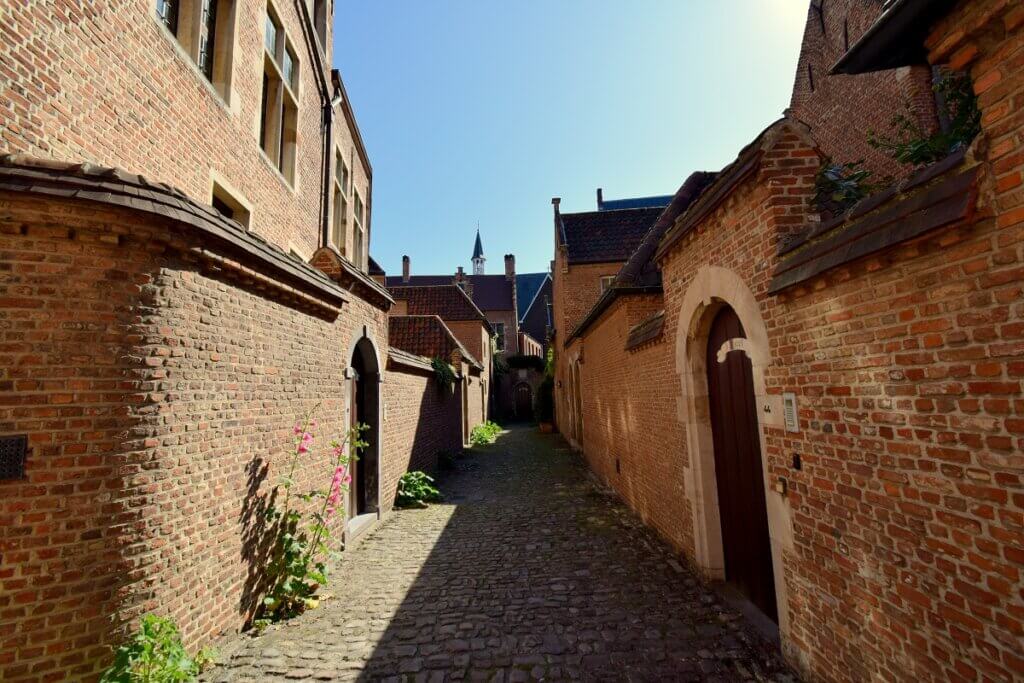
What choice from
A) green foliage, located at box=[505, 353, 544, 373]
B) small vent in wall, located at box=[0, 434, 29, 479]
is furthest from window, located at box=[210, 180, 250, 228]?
green foliage, located at box=[505, 353, 544, 373]

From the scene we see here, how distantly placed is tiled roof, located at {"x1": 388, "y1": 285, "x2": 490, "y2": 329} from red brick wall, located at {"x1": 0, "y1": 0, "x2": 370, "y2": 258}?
1975 cm

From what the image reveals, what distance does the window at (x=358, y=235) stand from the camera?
44.6 ft

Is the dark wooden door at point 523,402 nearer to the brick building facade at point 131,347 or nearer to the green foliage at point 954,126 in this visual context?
the brick building facade at point 131,347

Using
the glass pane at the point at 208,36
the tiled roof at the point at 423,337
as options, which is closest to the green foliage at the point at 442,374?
the tiled roof at the point at 423,337

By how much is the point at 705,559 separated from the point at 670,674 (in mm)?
1794

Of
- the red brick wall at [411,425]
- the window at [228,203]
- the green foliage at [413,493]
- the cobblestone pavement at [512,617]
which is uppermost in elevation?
the window at [228,203]

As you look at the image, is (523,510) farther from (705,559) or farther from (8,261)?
(8,261)

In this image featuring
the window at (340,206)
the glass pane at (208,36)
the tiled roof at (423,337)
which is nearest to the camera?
the glass pane at (208,36)

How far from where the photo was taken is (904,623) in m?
2.39

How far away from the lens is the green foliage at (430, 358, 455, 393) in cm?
1295

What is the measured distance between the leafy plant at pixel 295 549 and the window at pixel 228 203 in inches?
143

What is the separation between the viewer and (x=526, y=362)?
35812 millimetres

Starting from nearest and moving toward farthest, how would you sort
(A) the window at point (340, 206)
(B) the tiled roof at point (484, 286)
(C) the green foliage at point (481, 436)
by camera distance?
(A) the window at point (340, 206)
(C) the green foliage at point (481, 436)
(B) the tiled roof at point (484, 286)

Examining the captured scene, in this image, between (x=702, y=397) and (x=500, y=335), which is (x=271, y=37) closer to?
(x=702, y=397)
